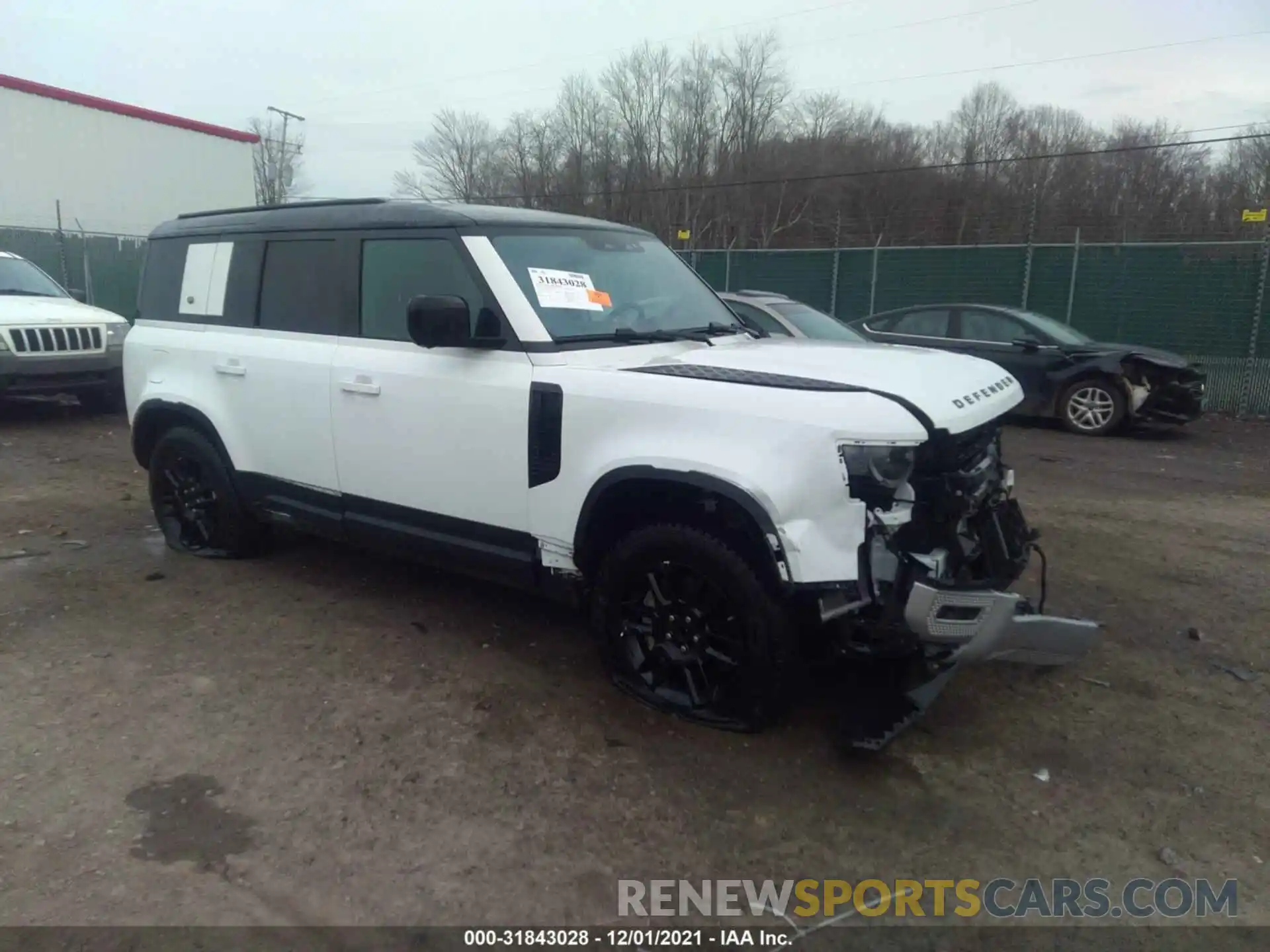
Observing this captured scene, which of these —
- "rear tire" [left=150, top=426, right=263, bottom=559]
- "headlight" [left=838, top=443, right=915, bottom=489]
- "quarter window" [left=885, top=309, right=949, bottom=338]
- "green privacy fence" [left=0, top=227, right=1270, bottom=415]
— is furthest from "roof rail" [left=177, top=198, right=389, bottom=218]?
"green privacy fence" [left=0, top=227, right=1270, bottom=415]

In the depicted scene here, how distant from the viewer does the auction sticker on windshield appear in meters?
4.07

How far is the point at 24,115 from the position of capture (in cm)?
2723

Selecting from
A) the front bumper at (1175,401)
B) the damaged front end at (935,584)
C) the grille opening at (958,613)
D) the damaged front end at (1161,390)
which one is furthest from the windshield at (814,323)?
the grille opening at (958,613)

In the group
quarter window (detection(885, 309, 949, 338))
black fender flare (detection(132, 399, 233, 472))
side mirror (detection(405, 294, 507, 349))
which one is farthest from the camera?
quarter window (detection(885, 309, 949, 338))

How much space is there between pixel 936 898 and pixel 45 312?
10.5m

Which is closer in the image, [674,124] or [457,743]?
[457,743]

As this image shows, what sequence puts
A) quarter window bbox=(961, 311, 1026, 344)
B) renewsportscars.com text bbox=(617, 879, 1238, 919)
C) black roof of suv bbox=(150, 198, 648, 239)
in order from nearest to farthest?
1. renewsportscars.com text bbox=(617, 879, 1238, 919)
2. black roof of suv bbox=(150, 198, 648, 239)
3. quarter window bbox=(961, 311, 1026, 344)

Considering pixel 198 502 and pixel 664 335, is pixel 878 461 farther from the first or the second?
pixel 198 502

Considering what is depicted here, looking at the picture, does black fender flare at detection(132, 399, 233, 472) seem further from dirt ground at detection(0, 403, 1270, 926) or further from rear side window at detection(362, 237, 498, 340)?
rear side window at detection(362, 237, 498, 340)

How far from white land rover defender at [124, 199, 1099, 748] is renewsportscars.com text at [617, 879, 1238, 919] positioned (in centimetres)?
67

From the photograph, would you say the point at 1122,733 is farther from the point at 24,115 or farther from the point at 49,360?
the point at 24,115

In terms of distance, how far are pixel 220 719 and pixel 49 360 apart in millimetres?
7697

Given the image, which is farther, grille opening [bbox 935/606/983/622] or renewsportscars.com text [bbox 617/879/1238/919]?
grille opening [bbox 935/606/983/622]

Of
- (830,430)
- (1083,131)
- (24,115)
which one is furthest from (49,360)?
(1083,131)
